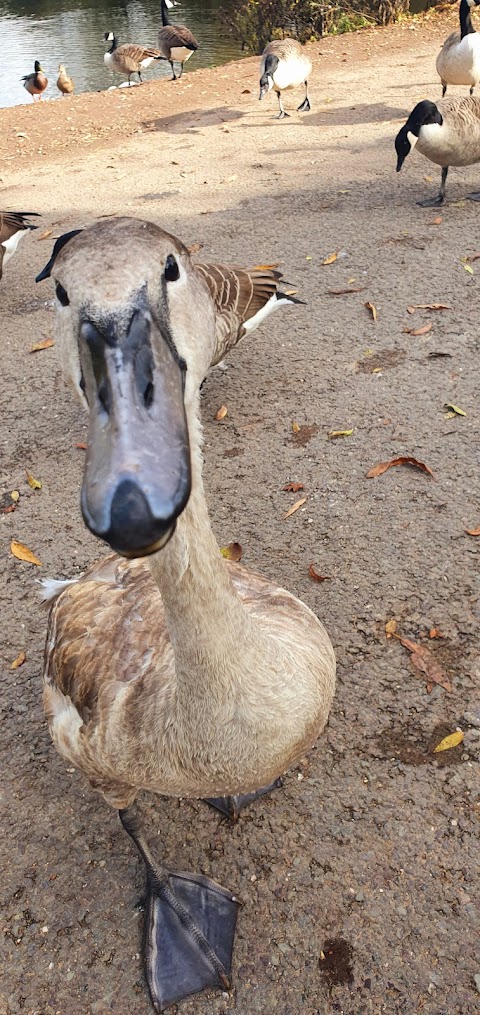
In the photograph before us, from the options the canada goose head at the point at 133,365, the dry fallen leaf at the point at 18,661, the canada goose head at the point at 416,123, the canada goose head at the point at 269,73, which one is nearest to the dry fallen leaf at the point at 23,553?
the dry fallen leaf at the point at 18,661

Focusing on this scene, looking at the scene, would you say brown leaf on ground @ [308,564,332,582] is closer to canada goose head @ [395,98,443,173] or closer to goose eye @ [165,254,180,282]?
goose eye @ [165,254,180,282]

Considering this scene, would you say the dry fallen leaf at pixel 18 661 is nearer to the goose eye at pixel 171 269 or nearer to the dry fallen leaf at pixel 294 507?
A: the dry fallen leaf at pixel 294 507

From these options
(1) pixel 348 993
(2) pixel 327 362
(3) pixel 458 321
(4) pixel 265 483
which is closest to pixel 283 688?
(1) pixel 348 993

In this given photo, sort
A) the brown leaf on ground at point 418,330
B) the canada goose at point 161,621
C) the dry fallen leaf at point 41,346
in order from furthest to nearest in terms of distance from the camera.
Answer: the dry fallen leaf at point 41,346 → the brown leaf on ground at point 418,330 → the canada goose at point 161,621

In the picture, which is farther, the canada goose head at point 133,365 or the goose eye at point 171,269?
the goose eye at point 171,269

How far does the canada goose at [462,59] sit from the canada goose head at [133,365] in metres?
8.85

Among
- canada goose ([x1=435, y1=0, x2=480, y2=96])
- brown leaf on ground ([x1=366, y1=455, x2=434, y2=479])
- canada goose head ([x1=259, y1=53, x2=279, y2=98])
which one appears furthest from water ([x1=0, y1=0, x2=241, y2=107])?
brown leaf on ground ([x1=366, y1=455, x2=434, y2=479])

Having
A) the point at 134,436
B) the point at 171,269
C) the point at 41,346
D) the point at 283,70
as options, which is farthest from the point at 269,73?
the point at 134,436

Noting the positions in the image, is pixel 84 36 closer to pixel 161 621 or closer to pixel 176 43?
pixel 176 43

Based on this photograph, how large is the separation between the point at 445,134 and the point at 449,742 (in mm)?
5622

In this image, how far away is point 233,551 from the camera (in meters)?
3.46

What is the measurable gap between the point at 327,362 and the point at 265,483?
1245 mm

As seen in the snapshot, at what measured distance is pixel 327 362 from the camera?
471cm

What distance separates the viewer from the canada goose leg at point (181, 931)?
6.85ft
